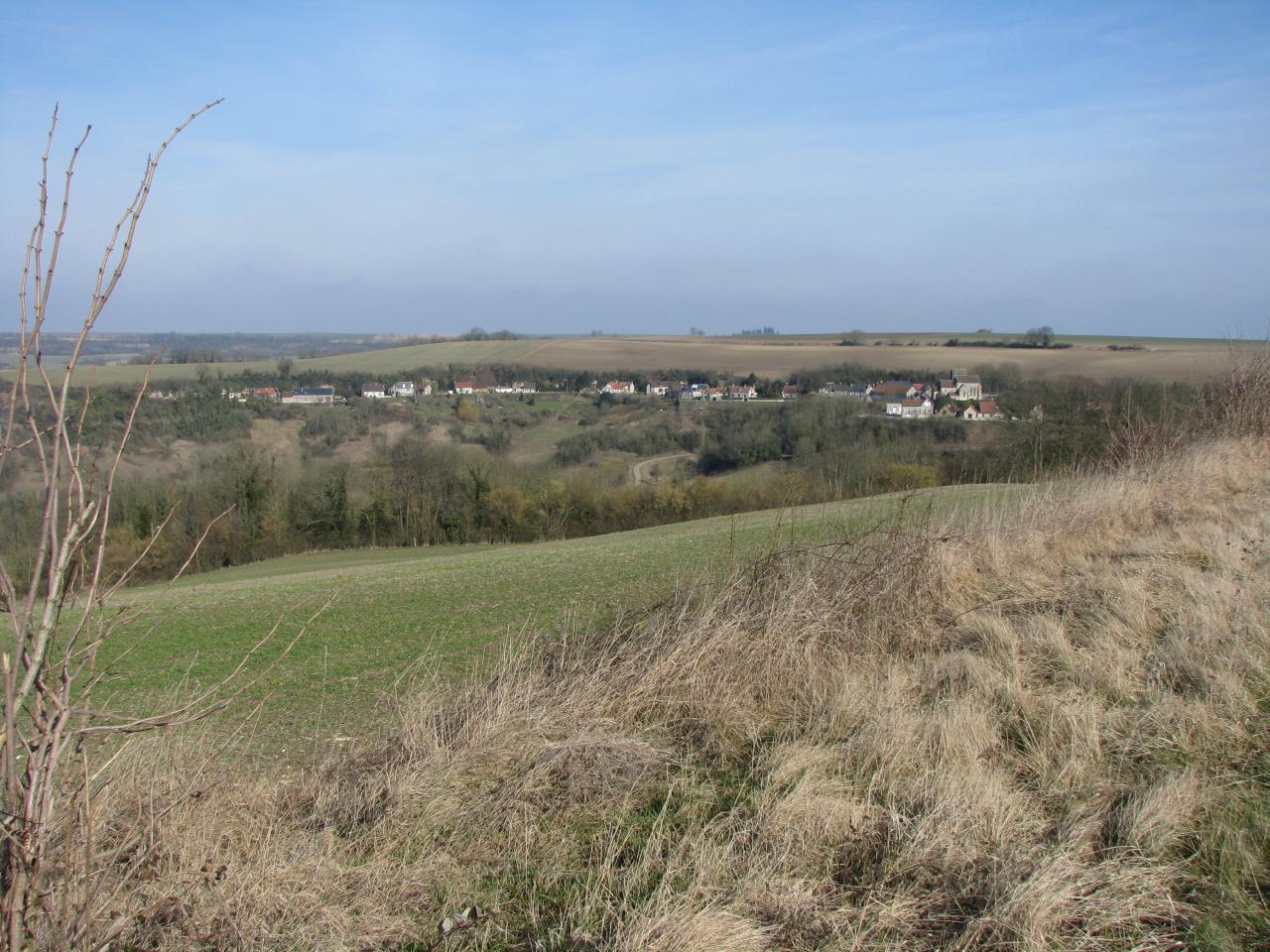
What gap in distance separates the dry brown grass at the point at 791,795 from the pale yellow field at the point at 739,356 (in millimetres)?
29441

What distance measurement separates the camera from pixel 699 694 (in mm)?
4477

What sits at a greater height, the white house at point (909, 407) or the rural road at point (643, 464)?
the white house at point (909, 407)

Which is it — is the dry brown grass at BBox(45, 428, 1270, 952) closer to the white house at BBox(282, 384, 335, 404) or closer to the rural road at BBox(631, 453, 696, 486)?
the rural road at BBox(631, 453, 696, 486)

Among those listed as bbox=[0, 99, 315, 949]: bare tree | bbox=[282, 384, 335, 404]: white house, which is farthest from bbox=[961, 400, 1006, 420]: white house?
bbox=[282, 384, 335, 404]: white house

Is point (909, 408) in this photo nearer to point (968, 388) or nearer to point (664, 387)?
point (968, 388)

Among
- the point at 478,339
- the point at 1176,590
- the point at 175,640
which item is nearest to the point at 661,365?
the point at 478,339

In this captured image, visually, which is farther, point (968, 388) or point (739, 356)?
point (739, 356)

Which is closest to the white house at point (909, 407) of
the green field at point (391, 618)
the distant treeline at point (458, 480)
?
the distant treeline at point (458, 480)

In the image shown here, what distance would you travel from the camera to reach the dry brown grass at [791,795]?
2.74 metres

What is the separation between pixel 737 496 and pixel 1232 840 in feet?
106

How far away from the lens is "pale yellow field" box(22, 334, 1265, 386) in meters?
40.1

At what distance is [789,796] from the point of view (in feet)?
11.1

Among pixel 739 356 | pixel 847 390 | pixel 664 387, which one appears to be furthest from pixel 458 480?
pixel 739 356

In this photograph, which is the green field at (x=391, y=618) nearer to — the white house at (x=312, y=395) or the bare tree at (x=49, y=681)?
the bare tree at (x=49, y=681)
